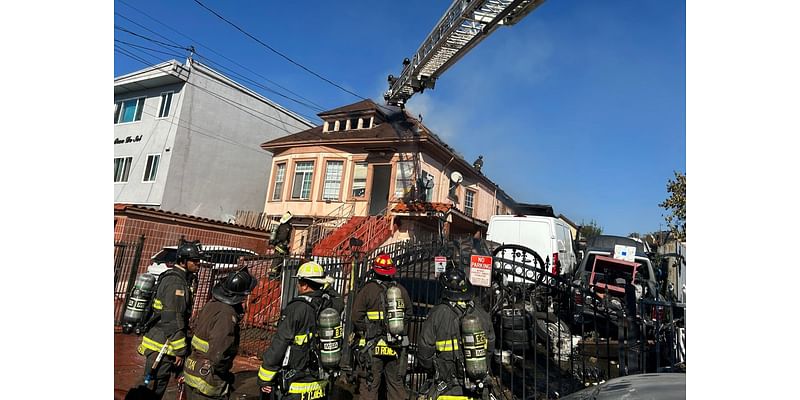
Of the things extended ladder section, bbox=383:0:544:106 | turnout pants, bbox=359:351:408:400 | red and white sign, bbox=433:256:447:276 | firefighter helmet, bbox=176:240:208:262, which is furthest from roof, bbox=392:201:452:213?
firefighter helmet, bbox=176:240:208:262

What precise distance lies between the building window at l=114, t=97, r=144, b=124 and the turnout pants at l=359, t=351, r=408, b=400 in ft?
80.7

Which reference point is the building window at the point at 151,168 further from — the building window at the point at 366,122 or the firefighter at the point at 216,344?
the firefighter at the point at 216,344

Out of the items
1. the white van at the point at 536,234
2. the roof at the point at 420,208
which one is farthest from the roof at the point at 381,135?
the white van at the point at 536,234

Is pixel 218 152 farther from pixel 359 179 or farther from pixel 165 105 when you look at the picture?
pixel 359 179

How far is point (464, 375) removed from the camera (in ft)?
12.9

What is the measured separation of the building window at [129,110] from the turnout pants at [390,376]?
24584 millimetres

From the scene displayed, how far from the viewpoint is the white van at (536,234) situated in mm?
12352

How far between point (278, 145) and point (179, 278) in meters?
18.4

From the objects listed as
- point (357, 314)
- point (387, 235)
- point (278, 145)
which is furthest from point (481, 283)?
point (278, 145)

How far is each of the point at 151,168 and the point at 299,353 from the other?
21997mm

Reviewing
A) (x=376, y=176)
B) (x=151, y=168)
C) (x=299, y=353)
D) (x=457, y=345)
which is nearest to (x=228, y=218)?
(x=151, y=168)

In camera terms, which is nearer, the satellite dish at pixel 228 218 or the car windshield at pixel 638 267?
the car windshield at pixel 638 267

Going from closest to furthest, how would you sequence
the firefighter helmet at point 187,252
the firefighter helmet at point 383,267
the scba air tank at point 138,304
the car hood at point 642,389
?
1. the car hood at point 642,389
2. the firefighter helmet at point 187,252
3. the scba air tank at point 138,304
4. the firefighter helmet at point 383,267

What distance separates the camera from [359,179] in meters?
20.2
